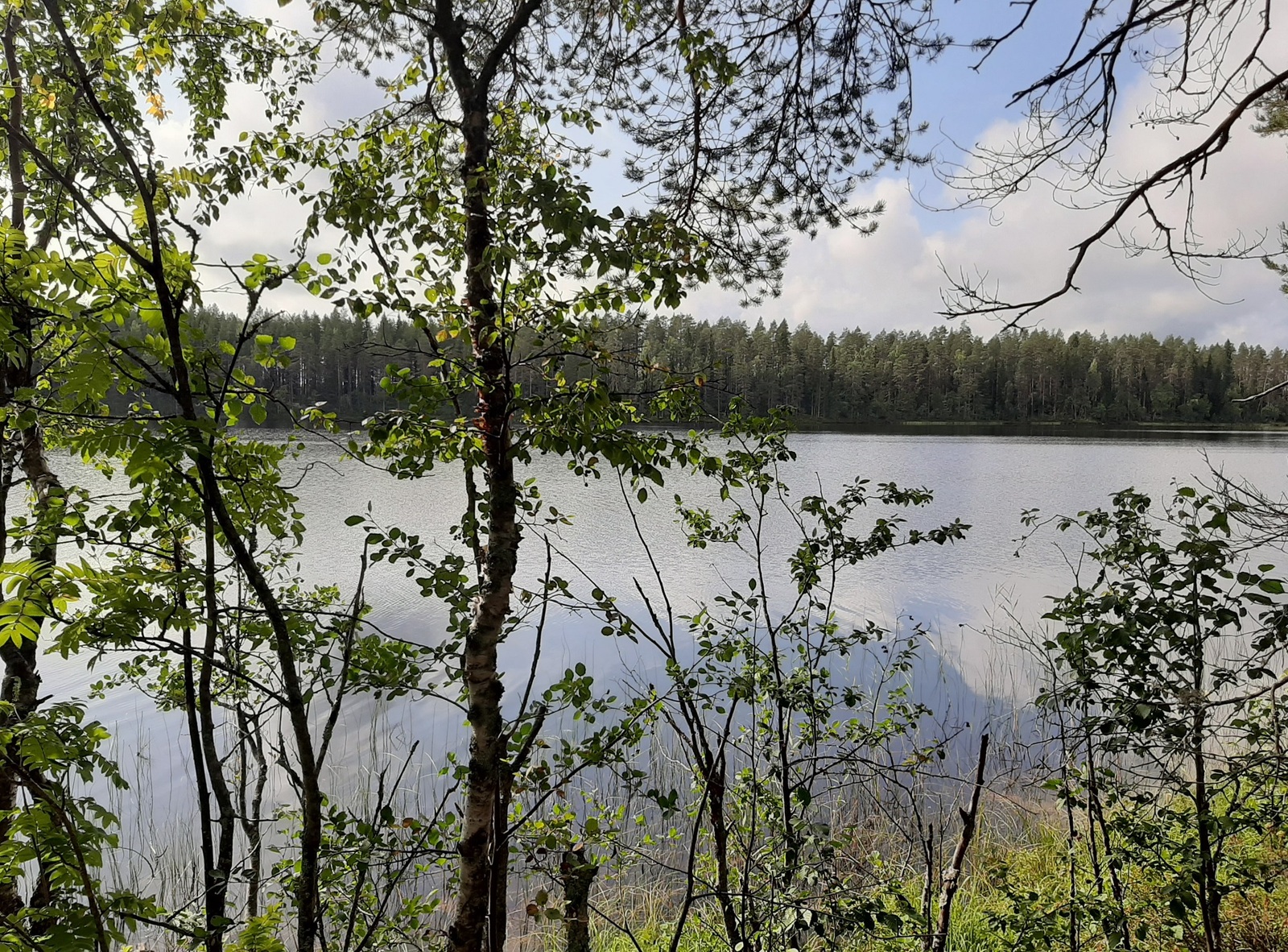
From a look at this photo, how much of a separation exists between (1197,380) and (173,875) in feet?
292

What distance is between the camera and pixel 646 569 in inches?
398

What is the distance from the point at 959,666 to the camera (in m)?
7.54

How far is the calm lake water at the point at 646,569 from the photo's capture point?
6.18m

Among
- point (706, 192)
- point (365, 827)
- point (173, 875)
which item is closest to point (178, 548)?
point (365, 827)

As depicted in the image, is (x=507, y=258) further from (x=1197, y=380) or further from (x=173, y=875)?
(x=1197, y=380)

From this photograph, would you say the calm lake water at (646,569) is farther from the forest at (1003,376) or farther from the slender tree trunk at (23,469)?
the forest at (1003,376)

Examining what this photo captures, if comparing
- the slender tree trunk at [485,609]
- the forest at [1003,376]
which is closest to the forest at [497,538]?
the slender tree trunk at [485,609]

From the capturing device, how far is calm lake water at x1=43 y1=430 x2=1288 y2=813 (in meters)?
6.18

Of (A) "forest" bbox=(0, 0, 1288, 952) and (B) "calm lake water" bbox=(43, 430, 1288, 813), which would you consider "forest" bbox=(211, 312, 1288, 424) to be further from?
(A) "forest" bbox=(0, 0, 1288, 952)

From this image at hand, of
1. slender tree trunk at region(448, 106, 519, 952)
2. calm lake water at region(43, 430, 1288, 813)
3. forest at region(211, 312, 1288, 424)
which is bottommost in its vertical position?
calm lake water at region(43, 430, 1288, 813)

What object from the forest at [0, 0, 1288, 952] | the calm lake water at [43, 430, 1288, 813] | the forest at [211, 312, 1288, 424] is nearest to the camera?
the forest at [0, 0, 1288, 952]

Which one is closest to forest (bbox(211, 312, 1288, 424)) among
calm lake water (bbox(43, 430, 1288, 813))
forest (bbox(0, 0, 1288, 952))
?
calm lake water (bbox(43, 430, 1288, 813))

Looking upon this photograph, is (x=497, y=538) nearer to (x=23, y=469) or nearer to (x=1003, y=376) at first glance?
(x=23, y=469)

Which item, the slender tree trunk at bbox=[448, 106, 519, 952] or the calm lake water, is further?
the calm lake water
